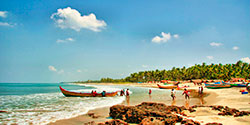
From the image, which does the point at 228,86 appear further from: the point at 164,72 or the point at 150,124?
the point at 164,72

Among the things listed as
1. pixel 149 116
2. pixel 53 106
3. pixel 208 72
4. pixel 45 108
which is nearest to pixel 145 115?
pixel 149 116

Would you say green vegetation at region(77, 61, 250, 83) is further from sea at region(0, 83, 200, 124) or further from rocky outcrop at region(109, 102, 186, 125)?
rocky outcrop at region(109, 102, 186, 125)

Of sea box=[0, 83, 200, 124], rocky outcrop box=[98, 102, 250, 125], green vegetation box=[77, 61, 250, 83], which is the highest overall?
green vegetation box=[77, 61, 250, 83]

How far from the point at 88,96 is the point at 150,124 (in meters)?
23.9

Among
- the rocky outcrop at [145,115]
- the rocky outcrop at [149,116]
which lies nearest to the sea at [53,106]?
the rocky outcrop at [145,115]

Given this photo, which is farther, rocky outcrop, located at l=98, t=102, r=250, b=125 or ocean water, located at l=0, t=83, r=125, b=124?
ocean water, located at l=0, t=83, r=125, b=124

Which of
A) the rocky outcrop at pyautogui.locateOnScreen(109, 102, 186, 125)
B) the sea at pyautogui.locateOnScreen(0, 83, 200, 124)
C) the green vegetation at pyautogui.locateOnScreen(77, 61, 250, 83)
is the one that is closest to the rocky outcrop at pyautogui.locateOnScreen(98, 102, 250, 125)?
the rocky outcrop at pyautogui.locateOnScreen(109, 102, 186, 125)

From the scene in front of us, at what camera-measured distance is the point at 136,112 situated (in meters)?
8.88

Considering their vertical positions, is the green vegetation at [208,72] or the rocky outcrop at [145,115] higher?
the green vegetation at [208,72]

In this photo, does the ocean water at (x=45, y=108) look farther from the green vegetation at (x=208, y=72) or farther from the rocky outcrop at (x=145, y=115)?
the green vegetation at (x=208, y=72)

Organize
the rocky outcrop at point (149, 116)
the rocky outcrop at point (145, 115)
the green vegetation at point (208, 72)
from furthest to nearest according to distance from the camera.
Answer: the green vegetation at point (208, 72) → the rocky outcrop at point (145, 115) → the rocky outcrop at point (149, 116)

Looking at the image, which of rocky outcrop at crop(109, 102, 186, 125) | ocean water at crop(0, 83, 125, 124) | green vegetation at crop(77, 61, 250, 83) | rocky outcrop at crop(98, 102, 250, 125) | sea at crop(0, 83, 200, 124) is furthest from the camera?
green vegetation at crop(77, 61, 250, 83)

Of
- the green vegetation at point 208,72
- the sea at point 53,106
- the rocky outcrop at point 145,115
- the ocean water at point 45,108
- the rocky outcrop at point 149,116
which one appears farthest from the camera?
the green vegetation at point 208,72

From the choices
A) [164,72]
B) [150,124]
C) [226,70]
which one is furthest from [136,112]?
[164,72]
